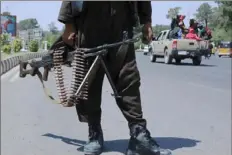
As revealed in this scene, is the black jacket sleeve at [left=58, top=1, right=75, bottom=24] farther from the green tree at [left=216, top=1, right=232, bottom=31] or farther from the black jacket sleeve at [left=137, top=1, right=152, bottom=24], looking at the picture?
the green tree at [left=216, top=1, right=232, bottom=31]

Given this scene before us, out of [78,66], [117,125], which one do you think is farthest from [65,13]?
[117,125]

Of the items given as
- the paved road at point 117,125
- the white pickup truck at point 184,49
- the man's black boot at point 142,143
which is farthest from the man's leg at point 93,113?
the white pickup truck at point 184,49

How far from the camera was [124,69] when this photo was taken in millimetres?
4359

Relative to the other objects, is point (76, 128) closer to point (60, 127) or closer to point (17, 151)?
point (60, 127)

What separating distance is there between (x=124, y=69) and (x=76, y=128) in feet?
5.98

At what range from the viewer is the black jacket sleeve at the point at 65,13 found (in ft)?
14.2

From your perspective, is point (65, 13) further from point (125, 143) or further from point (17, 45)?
point (17, 45)

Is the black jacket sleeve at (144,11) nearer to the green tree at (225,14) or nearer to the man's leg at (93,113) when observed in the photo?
the man's leg at (93,113)

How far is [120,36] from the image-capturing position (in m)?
4.40

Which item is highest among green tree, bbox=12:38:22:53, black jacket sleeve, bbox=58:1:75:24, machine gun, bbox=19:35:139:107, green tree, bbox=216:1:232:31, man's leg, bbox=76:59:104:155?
green tree, bbox=216:1:232:31

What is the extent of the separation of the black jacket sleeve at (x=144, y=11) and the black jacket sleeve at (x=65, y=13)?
605 mm

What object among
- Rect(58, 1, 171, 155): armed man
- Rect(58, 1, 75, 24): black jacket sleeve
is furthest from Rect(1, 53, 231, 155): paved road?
Rect(58, 1, 75, 24): black jacket sleeve

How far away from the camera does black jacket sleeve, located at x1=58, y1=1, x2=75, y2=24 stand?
14.2ft

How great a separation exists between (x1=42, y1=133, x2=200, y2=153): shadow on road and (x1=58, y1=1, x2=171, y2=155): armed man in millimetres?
402
